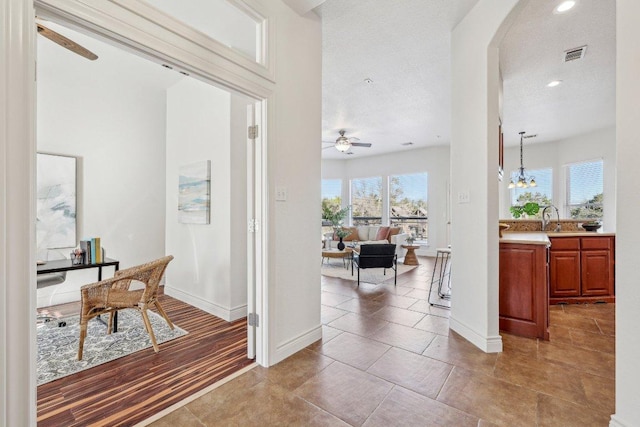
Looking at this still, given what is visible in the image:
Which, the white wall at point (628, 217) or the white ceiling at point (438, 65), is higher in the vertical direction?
the white ceiling at point (438, 65)

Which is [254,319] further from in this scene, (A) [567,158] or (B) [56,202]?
(A) [567,158]

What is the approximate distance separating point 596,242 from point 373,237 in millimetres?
4597

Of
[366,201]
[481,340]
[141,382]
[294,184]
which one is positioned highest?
[366,201]

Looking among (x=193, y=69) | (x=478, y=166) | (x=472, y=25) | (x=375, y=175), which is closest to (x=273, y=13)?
(x=193, y=69)

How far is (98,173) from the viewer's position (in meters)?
4.12

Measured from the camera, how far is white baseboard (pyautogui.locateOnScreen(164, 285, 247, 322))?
3268 mm

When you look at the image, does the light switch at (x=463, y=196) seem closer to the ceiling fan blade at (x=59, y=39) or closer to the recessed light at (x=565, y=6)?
the recessed light at (x=565, y=6)

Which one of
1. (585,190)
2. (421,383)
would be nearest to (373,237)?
(585,190)

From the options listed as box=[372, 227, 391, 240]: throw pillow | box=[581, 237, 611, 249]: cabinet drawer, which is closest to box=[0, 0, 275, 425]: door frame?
box=[581, 237, 611, 249]: cabinet drawer

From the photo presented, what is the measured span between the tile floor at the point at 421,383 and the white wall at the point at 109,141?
3326mm

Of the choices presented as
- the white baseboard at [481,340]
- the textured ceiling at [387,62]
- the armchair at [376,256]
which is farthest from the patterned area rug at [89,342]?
the textured ceiling at [387,62]

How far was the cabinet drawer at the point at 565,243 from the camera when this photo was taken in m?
3.77

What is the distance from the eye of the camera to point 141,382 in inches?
81.8

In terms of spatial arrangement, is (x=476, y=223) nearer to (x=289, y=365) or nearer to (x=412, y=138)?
(x=289, y=365)
